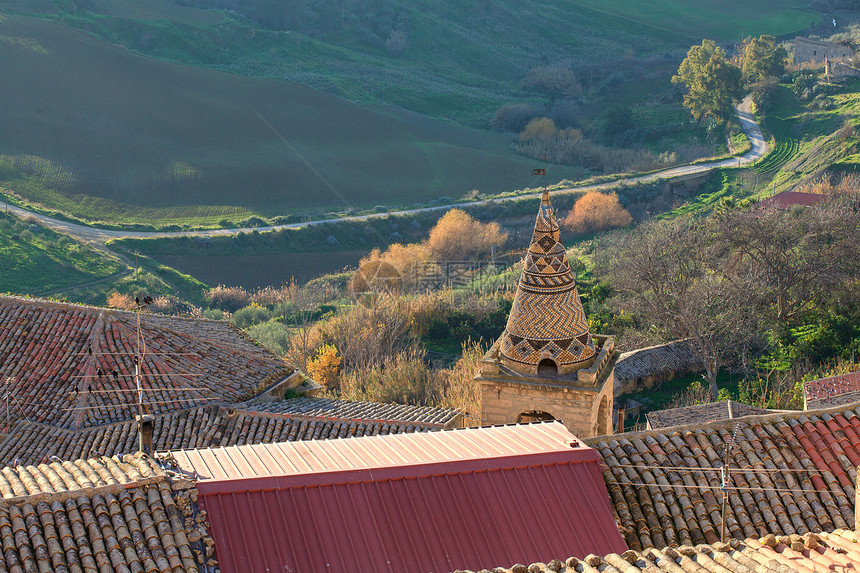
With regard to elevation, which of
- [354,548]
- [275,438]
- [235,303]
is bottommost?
[235,303]

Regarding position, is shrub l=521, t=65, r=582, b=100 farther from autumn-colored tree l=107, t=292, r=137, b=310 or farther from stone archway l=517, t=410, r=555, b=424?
stone archway l=517, t=410, r=555, b=424

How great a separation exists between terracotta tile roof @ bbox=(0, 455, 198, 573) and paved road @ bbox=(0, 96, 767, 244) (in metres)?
47.9

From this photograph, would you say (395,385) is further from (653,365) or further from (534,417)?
(534,417)

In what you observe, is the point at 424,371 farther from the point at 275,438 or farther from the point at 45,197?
the point at 45,197

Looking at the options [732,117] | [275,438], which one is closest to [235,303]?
[275,438]

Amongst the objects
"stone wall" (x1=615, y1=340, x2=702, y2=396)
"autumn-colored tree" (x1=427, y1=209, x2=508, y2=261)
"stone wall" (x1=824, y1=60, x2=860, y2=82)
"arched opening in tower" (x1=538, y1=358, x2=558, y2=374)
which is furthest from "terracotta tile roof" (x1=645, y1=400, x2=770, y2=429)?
"stone wall" (x1=824, y1=60, x2=860, y2=82)

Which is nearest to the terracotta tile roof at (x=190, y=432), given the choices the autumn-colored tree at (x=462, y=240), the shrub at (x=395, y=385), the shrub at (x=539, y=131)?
the shrub at (x=395, y=385)

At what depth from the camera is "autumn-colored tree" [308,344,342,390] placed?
3259 centimetres

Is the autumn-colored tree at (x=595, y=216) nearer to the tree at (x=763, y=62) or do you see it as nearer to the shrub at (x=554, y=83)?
the tree at (x=763, y=62)

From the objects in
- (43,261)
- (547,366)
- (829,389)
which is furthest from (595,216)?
(547,366)

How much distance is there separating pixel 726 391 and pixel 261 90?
62962 mm

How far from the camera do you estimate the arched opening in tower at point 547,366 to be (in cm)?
1461

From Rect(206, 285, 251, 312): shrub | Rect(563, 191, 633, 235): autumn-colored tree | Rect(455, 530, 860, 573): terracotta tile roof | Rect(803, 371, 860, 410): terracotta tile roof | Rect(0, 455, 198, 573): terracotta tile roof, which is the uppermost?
Rect(455, 530, 860, 573): terracotta tile roof

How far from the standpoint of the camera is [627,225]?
60.2 meters
